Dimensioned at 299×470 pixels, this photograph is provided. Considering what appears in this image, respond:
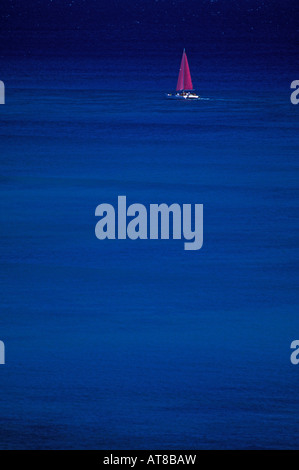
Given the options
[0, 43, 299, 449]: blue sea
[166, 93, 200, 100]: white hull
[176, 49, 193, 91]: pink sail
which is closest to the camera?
[0, 43, 299, 449]: blue sea

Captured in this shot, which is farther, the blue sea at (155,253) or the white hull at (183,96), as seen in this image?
the white hull at (183,96)

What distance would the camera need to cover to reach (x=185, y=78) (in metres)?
6.96

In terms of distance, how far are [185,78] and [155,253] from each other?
1.64 m

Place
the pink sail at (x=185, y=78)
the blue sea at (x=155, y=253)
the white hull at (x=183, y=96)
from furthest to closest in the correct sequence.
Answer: the white hull at (x=183, y=96), the pink sail at (x=185, y=78), the blue sea at (x=155, y=253)

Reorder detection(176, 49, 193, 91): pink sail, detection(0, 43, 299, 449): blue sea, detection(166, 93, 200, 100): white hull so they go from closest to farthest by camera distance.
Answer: detection(0, 43, 299, 449): blue sea, detection(176, 49, 193, 91): pink sail, detection(166, 93, 200, 100): white hull

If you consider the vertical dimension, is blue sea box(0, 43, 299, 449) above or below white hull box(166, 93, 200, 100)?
below

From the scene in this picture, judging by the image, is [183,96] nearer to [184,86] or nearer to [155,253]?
[184,86]

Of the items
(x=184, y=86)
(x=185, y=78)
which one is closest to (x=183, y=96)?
(x=184, y=86)

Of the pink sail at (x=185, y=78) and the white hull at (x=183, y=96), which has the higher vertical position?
the white hull at (x=183, y=96)

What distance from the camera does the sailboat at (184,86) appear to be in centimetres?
689

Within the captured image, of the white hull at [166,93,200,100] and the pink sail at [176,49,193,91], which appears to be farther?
the white hull at [166,93,200,100]

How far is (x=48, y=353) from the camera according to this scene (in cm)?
504

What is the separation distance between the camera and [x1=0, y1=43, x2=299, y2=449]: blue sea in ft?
15.5

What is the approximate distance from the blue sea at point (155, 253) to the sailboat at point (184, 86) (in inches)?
2.9
